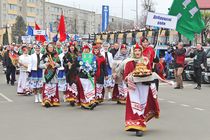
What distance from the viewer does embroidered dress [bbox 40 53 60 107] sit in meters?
12.9

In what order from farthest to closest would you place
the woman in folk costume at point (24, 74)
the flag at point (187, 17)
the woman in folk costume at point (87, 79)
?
1. the flag at point (187, 17)
2. the woman in folk costume at point (24, 74)
3. the woman in folk costume at point (87, 79)

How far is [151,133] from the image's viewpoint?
8.90 metres

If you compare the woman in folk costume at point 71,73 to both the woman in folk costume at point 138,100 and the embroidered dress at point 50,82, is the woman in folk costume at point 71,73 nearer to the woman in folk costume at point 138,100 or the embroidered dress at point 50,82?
the embroidered dress at point 50,82

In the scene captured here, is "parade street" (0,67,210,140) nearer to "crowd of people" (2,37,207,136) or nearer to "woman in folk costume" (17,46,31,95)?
"crowd of people" (2,37,207,136)

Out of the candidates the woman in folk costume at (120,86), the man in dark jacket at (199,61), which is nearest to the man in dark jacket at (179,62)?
the man in dark jacket at (199,61)

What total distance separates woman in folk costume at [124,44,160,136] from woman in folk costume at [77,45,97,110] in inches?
136

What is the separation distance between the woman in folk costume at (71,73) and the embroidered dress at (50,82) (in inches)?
12.1

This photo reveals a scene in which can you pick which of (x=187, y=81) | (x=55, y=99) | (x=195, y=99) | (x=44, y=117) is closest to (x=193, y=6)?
(x=187, y=81)

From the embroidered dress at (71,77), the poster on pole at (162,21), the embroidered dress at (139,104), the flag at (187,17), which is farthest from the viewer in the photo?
the flag at (187,17)

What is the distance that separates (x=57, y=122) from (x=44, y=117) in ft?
2.83

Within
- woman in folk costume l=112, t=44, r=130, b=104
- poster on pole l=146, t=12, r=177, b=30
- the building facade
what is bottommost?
woman in folk costume l=112, t=44, r=130, b=104

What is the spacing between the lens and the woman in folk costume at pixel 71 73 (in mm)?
13008

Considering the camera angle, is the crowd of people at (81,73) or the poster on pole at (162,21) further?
the poster on pole at (162,21)

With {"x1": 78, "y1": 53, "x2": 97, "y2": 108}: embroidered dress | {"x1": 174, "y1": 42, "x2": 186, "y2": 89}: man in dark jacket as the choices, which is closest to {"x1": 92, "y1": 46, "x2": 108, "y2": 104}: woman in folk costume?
{"x1": 78, "y1": 53, "x2": 97, "y2": 108}: embroidered dress
